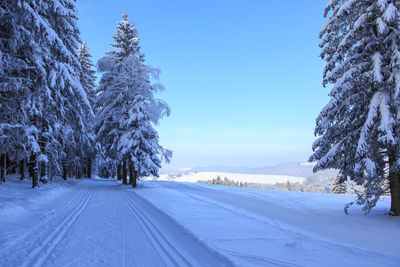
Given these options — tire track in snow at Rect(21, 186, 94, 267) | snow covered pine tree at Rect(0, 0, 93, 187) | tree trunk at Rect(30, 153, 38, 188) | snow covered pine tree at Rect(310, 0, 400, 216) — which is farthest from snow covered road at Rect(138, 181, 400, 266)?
tree trunk at Rect(30, 153, 38, 188)

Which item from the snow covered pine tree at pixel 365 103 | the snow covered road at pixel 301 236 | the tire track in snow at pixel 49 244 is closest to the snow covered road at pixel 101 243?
the tire track in snow at pixel 49 244

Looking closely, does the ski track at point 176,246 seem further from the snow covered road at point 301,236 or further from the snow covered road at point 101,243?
the snow covered road at point 301,236

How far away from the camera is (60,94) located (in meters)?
15.8

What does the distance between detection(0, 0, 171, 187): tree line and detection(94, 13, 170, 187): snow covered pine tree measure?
81 millimetres

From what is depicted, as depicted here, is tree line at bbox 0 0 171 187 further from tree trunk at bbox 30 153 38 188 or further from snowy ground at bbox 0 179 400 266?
snowy ground at bbox 0 179 400 266

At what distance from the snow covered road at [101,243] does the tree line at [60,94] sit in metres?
4.81

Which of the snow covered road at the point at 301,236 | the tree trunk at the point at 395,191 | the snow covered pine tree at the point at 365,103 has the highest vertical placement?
the snow covered pine tree at the point at 365,103

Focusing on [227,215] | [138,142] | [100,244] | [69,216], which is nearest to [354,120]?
[227,215]

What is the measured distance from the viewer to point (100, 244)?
5.34 meters

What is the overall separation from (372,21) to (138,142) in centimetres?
1594

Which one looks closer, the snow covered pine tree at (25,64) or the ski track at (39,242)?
the ski track at (39,242)

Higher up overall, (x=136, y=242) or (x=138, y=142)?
(x=138, y=142)

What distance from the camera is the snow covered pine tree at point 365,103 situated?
8.16 metres

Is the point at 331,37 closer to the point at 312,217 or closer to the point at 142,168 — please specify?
the point at 312,217
